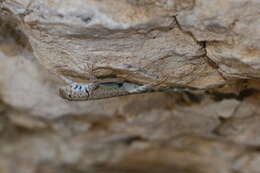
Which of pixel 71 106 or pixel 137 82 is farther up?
pixel 137 82

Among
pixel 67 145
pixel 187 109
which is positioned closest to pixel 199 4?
pixel 187 109

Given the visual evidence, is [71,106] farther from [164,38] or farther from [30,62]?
[164,38]

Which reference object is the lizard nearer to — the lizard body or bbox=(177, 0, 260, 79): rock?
the lizard body

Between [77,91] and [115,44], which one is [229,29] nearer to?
[115,44]

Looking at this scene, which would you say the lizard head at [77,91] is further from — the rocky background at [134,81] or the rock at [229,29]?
the rock at [229,29]

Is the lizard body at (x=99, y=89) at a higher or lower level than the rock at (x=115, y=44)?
lower

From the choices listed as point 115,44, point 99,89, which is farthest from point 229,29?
point 99,89

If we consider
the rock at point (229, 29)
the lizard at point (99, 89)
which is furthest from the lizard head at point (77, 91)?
the rock at point (229, 29)
